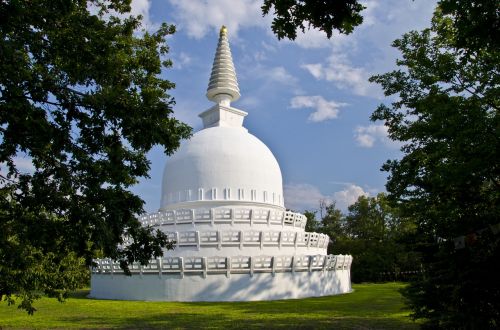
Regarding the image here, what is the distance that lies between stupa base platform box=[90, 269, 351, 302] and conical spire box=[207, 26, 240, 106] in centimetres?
1725

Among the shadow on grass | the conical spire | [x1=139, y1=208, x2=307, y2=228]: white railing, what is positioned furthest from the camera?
the conical spire

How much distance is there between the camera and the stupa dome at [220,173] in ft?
100

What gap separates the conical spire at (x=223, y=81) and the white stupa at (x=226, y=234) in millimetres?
87

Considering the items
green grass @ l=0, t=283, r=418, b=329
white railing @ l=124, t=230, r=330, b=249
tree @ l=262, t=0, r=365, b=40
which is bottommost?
green grass @ l=0, t=283, r=418, b=329

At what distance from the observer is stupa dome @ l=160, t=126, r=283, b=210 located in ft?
100

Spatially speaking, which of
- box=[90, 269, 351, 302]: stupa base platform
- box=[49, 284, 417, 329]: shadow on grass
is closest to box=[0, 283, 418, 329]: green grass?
box=[49, 284, 417, 329]: shadow on grass

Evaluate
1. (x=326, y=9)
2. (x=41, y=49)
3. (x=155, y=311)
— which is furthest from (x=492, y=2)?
(x=155, y=311)

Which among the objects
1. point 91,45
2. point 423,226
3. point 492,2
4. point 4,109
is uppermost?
point 91,45

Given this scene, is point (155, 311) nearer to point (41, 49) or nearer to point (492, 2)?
point (41, 49)

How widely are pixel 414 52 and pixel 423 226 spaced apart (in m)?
4.95

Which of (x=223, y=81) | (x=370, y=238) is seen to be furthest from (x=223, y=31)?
(x=370, y=238)

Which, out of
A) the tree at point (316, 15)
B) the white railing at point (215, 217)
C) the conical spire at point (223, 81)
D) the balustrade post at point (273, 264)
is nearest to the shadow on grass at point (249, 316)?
the balustrade post at point (273, 264)

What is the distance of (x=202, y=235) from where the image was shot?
2533 cm

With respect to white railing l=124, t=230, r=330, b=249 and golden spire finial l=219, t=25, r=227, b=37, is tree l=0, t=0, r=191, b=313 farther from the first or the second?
golden spire finial l=219, t=25, r=227, b=37
